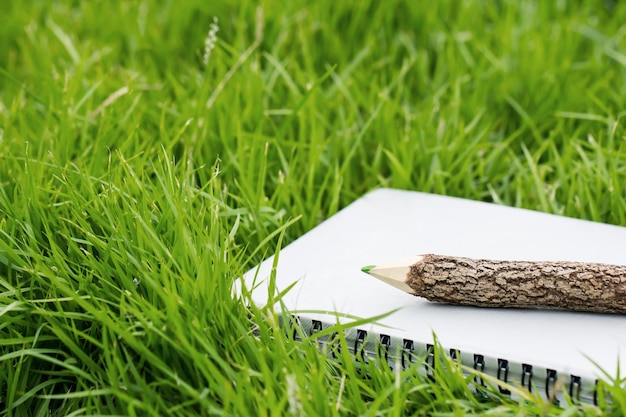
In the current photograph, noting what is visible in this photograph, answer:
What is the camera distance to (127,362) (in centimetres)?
134

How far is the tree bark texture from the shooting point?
1.33 m

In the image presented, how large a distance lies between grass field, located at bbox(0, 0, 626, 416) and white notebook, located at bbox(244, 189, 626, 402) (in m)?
0.05

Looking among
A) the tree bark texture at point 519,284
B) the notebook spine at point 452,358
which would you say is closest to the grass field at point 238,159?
the notebook spine at point 452,358

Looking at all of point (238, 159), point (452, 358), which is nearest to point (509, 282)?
point (452, 358)

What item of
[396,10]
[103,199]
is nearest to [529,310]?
[103,199]

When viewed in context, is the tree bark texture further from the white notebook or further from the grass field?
the grass field

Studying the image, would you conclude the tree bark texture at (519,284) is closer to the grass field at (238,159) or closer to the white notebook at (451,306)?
the white notebook at (451,306)

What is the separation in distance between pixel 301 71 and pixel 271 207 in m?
0.74

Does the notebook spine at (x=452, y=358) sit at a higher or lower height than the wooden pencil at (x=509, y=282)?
lower

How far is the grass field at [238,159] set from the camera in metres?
1.30

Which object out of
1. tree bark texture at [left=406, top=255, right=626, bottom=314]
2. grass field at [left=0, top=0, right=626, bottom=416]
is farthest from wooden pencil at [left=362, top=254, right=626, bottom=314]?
grass field at [left=0, top=0, right=626, bottom=416]

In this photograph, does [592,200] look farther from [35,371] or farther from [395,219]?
[35,371]

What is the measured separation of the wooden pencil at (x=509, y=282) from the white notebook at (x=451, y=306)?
0.03 m

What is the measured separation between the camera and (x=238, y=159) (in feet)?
6.40
